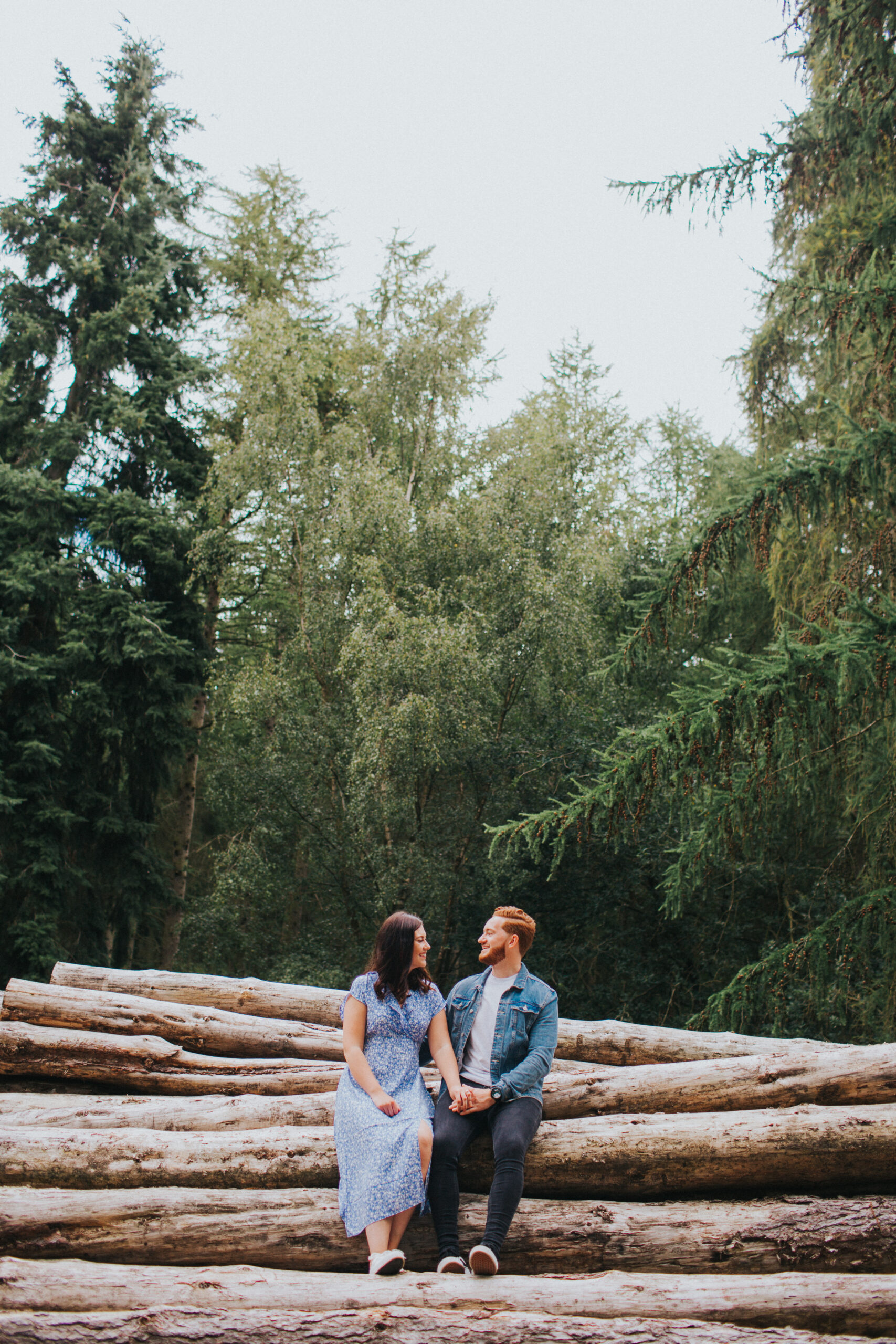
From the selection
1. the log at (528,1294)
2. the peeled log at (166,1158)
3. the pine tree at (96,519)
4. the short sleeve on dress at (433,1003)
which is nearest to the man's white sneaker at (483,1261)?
the log at (528,1294)

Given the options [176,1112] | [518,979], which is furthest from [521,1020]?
[176,1112]

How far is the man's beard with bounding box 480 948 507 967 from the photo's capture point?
4.00 metres

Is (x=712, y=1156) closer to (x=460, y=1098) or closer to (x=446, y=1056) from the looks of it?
(x=460, y=1098)

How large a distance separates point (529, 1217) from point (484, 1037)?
67cm

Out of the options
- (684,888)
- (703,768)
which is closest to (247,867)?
(684,888)

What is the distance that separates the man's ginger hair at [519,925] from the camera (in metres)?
4.10

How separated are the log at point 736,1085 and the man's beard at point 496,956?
71cm

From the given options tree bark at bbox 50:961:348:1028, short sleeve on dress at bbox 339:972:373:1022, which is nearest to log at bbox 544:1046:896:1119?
short sleeve on dress at bbox 339:972:373:1022

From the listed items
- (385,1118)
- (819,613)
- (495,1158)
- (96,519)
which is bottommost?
(495,1158)

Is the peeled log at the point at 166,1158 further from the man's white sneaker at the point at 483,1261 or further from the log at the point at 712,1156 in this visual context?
the man's white sneaker at the point at 483,1261

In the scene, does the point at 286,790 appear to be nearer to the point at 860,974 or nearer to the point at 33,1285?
the point at 860,974

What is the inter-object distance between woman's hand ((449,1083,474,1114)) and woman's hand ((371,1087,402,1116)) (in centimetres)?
21

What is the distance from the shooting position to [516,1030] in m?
3.95

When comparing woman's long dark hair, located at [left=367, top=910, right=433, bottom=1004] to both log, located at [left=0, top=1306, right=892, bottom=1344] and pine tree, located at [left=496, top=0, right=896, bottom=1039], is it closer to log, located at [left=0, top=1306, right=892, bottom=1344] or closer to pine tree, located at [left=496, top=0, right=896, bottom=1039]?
log, located at [left=0, top=1306, right=892, bottom=1344]
